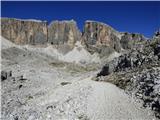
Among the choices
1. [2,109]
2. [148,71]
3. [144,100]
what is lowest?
[2,109]

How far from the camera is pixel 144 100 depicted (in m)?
33.3

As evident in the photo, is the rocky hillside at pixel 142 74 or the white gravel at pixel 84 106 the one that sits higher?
the rocky hillside at pixel 142 74

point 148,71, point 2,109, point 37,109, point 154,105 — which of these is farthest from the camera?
point 2,109

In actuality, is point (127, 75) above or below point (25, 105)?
above

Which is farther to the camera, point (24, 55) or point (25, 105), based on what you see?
point (24, 55)

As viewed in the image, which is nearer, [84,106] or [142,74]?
[84,106]

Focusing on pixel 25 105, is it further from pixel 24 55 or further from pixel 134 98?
pixel 24 55

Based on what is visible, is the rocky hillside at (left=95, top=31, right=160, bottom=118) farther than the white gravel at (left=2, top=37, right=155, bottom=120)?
Yes

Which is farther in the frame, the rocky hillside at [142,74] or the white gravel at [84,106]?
the rocky hillside at [142,74]

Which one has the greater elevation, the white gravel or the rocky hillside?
the rocky hillside

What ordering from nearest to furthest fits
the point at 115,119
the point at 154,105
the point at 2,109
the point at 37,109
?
the point at 115,119 → the point at 154,105 → the point at 37,109 → the point at 2,109

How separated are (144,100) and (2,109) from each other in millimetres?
16567

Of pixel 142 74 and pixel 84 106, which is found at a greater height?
pixel 142 74

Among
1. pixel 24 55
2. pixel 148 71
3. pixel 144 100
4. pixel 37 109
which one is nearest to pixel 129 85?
pixel 148 71
